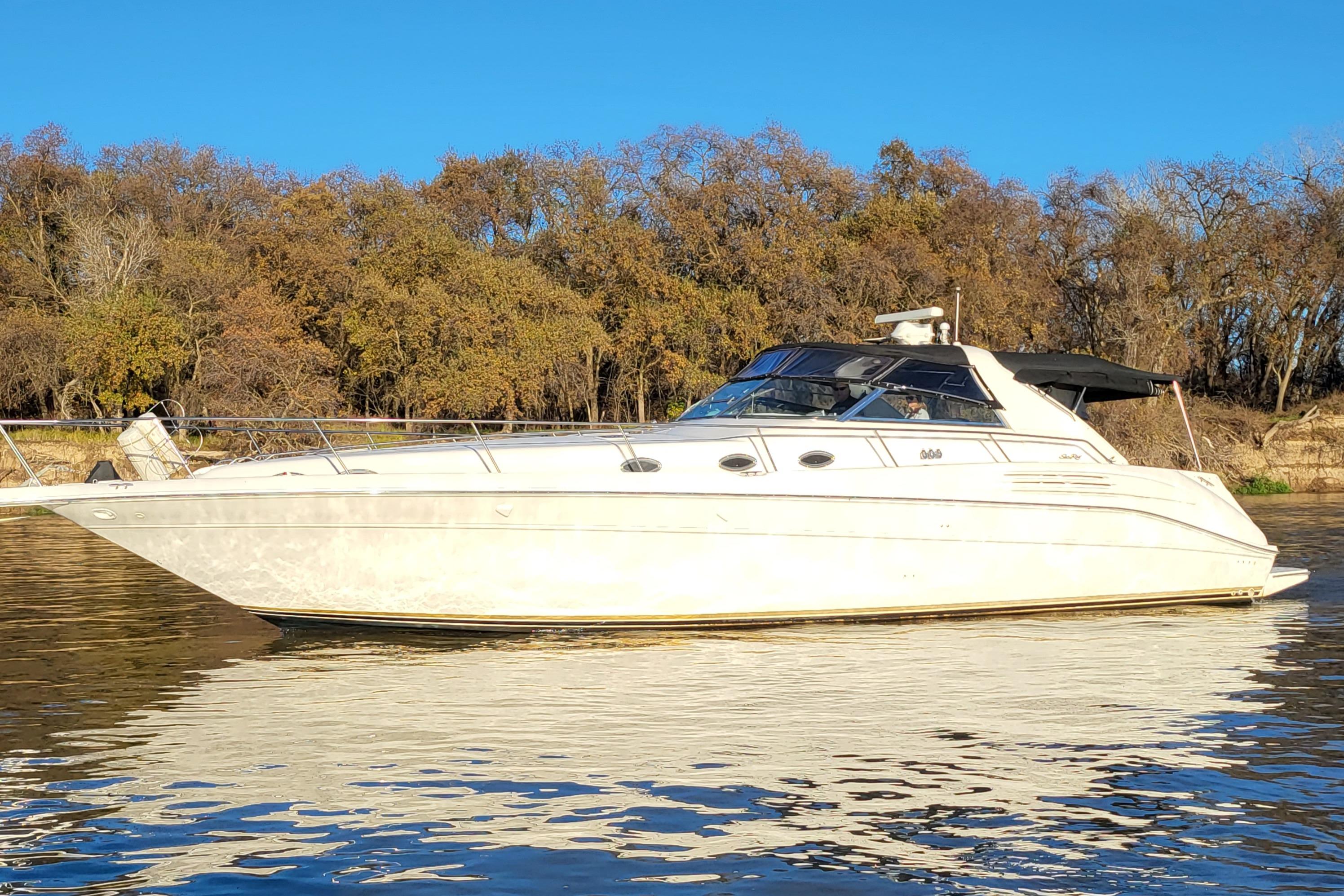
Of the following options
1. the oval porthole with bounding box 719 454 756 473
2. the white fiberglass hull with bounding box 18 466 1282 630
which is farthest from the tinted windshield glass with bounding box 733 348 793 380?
the white fiberglass hull with bounding box 18 466 1282 630

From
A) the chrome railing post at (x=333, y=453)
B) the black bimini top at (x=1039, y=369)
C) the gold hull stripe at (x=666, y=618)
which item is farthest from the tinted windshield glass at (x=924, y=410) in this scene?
the chrome railing post at (x=333, y=453)

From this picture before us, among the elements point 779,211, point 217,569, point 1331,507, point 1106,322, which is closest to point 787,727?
point 217,569

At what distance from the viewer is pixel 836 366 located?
40.4 ft

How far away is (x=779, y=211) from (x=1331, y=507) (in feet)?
67.5

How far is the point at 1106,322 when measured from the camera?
43219 millimetres

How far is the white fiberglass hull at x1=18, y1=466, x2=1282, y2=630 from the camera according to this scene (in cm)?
1017

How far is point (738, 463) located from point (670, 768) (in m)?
4.34

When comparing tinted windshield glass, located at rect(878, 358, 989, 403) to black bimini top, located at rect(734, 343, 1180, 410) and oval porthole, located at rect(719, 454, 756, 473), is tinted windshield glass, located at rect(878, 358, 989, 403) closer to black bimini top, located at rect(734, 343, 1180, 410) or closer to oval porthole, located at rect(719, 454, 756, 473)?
black bimini top, located at rect(734, 343, 1180, 410)

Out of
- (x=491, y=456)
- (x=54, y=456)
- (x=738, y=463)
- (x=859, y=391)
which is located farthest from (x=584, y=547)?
(x=54, y=456)

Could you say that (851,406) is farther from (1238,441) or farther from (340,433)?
(1238,441)

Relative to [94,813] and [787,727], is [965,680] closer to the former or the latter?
[787,727]

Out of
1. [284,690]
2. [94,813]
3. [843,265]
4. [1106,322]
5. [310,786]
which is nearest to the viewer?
[94,813]

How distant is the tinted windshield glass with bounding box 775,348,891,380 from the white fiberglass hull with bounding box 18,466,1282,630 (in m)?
1.40

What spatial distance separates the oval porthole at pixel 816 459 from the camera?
36.1 ft
